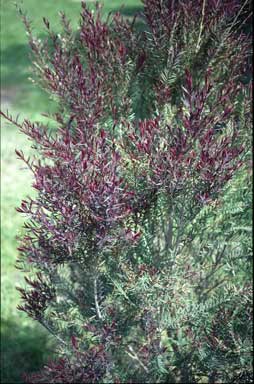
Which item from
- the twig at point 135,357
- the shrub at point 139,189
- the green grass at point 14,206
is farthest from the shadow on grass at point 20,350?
the shrub at point 139,189

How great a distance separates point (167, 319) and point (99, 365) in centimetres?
43

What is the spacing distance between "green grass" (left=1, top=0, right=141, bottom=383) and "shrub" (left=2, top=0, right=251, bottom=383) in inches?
21.9

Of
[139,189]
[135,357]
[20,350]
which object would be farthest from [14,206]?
[139,189]

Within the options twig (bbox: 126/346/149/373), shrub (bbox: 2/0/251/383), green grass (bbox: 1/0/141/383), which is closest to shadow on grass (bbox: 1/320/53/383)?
green grass (bbox: 1/0/141/383)

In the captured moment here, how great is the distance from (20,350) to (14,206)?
4.12ft

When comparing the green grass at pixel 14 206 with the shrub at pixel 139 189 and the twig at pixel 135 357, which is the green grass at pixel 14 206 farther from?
the twig at pixel 135 357

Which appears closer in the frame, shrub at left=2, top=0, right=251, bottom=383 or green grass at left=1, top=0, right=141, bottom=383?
shrub at left=2, top=0, right=251, bottom=383

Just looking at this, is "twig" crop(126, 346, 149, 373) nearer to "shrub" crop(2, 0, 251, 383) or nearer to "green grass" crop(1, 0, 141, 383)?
"shrub" crop(2, 0, 251, 383)

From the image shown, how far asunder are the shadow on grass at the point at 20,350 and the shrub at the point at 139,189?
145cm

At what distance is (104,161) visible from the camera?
8.04ft

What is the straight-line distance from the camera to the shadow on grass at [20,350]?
456cm

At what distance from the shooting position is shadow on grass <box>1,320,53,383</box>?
456 cm

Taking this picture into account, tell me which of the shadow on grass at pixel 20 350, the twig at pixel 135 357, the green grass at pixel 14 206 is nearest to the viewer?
the twig at pixel 135 357

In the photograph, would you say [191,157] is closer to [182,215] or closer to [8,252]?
[182,215]
